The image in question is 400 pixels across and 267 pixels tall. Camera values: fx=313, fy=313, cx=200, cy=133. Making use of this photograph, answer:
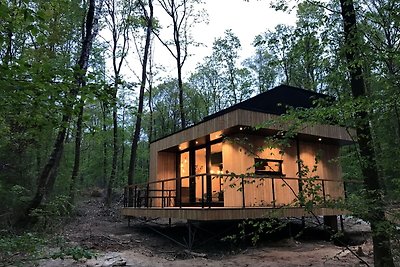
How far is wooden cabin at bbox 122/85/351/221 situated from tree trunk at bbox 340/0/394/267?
101 inches

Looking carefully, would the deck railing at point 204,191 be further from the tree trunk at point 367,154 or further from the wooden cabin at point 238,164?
the tree trunk at point 367,154

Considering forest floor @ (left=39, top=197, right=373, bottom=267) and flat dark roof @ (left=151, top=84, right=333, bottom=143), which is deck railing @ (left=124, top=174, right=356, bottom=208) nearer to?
forest floor @ (left=39, top=197, right=373, bottom=267)

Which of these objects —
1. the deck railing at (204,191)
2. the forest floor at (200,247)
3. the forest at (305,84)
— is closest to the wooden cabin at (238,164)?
the deck railing at (204,191)

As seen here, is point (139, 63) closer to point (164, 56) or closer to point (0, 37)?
point (164, 56)

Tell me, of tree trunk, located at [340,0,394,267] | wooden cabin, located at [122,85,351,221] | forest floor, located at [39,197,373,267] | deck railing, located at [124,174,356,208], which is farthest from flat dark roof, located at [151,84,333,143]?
tree trunk, located at [340,0,394,267]

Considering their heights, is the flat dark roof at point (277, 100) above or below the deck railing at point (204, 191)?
above

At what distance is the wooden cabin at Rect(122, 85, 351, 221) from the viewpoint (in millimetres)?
8398

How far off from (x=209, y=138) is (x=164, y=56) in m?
14.5

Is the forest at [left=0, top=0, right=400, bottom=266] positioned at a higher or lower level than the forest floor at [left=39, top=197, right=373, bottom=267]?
higher

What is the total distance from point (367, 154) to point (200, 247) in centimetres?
538

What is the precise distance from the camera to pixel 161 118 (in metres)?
28.1

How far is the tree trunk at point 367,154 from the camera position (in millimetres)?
3885

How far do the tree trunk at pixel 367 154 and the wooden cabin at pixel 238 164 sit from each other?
257 cm

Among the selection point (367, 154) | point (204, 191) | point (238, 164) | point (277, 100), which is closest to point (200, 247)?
point (204, 191)
